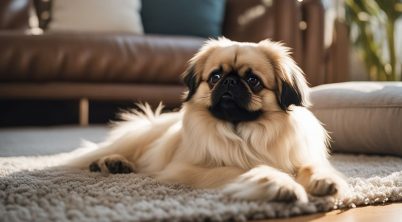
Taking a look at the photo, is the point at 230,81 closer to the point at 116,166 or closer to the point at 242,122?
the point at 242,122

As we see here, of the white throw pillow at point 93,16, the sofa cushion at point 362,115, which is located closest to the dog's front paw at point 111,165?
the sofa cushion at point 362,115

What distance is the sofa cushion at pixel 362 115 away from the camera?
5.74ft

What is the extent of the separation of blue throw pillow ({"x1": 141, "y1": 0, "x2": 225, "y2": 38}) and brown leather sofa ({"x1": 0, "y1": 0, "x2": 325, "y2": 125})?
0.98 feet

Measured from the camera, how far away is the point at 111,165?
1502 millimetres

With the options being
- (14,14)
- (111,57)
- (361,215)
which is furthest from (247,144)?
(14,14)

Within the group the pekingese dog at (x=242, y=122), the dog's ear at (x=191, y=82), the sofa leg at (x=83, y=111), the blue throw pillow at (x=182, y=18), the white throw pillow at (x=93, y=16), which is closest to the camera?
the pekingese dog at (x=242, y=122)

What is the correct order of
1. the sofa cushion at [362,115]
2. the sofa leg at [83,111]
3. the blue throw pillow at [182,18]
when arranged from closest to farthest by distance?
the sofa cushion at [362,115] → the sofa leg at [83,111] → the blue throw pillow at [182,18]

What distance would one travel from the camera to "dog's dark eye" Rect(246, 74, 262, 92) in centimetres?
136

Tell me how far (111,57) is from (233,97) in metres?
1.59

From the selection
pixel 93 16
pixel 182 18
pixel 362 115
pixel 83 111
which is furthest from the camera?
pixel 182 18

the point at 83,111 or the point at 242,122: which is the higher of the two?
the point at 242,122

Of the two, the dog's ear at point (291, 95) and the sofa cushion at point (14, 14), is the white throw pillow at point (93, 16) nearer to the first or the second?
the sofa cushion at point (14, 14)

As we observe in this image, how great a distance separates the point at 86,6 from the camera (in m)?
3.13

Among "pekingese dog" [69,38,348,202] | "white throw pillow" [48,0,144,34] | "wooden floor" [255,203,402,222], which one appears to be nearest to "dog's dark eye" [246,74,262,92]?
"pekingese dog" [69,38,348,202]
